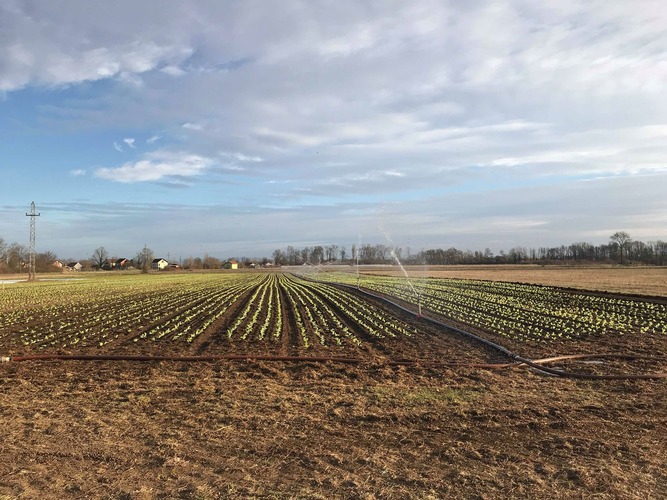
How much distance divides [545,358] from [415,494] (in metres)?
7.13

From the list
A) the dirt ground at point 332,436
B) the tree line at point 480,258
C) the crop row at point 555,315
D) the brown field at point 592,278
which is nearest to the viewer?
the dirt ground at point 332,436

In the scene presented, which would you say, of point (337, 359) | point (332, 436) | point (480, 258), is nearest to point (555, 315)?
point (337, 359)

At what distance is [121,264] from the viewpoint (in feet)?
533

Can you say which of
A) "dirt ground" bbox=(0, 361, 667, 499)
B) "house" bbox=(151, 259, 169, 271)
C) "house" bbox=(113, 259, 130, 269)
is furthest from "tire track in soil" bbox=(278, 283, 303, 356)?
"house" bbox=(113, 259, 130, 269)

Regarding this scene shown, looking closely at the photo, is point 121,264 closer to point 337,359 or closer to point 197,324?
point 197,324

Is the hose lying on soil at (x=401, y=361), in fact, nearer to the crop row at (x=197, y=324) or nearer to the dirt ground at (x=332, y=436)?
the dirt ground at (x=332, y=436)

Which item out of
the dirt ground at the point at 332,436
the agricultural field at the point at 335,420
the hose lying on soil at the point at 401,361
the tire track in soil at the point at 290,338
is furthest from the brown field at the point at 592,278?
the dirt ground at the point at 332,436

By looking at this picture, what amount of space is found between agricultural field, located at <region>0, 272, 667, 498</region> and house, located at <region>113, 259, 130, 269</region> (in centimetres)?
15760

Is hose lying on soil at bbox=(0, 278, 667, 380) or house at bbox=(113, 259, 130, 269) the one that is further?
house at bbox=(113, 259, 130, 269)

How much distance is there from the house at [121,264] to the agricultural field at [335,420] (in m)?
158

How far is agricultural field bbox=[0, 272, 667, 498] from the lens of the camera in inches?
165

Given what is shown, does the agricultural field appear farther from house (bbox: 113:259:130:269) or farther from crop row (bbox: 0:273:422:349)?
house (bbox: 113:259:130:269)

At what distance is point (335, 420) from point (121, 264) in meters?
173

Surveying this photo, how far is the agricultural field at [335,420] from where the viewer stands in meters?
4.19
